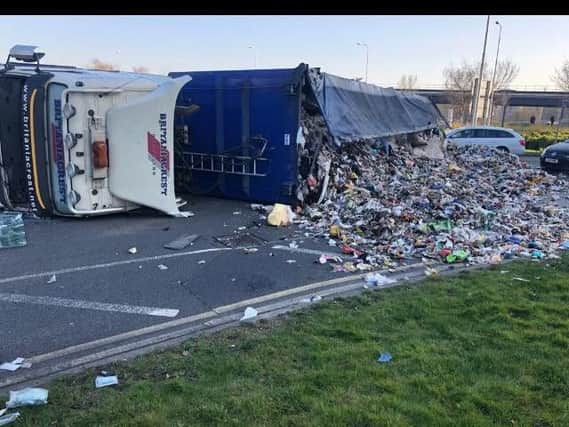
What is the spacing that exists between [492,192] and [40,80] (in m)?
9.21

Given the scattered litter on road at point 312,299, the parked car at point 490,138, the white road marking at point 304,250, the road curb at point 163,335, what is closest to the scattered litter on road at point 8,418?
the road curb at point 163,335

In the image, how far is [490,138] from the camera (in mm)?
19422

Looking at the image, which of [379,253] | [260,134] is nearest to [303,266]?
[379,253]

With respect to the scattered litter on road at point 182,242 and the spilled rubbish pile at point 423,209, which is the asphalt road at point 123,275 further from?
the spilled rubbish pile at point 423,209

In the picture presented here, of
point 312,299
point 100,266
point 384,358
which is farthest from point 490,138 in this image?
point 384,358

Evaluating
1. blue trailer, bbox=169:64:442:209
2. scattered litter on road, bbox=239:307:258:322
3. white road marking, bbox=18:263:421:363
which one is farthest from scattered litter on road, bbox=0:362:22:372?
blue trailer, bbox=169:64:442:209

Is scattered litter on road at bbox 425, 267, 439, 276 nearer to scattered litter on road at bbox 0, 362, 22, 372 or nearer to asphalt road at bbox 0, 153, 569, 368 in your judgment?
asphalt road at bbox 0, 153, 569, 368

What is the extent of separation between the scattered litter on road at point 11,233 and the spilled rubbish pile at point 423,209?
4.06 m

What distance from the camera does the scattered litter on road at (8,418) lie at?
2.55 meters

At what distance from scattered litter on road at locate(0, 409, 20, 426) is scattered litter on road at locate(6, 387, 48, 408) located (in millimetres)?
95

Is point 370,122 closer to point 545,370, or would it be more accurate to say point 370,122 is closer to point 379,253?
point 379,253

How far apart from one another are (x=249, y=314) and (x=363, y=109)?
25.6 ft

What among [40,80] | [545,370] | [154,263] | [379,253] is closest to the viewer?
[545,370]

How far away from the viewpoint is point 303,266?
5520mm
